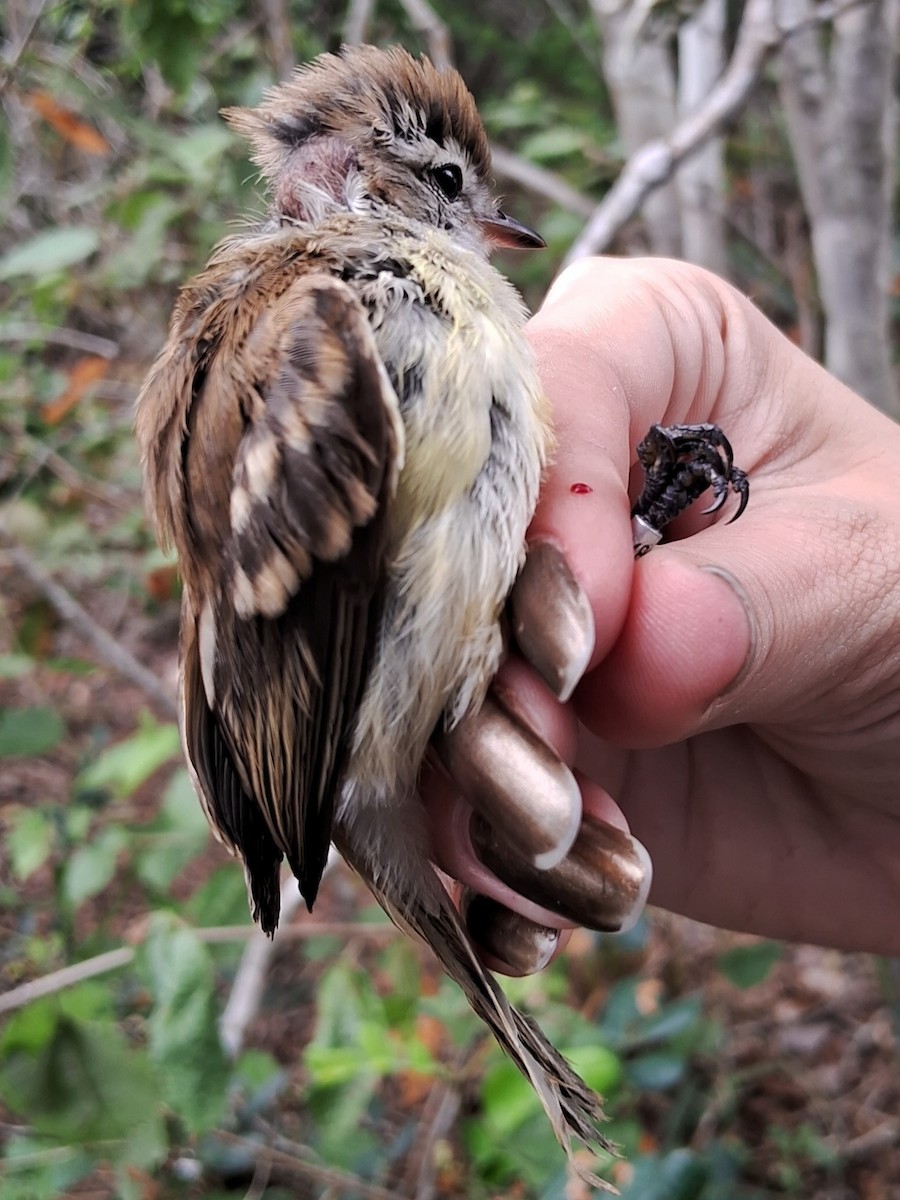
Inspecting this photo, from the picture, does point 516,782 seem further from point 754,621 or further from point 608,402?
point 608,402

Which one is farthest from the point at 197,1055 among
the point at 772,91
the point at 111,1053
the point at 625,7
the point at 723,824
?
the point at 772,91

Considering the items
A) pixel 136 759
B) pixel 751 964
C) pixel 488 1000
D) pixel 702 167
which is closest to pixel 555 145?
pixel 702 167

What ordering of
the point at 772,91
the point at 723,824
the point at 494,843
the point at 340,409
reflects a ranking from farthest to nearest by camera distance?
the point at 772,91, the point at 723,824, the point at 494,843, the point at 340,409

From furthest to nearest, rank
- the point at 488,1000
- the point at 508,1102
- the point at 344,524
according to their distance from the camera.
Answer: the point at 508,1102 → the point at 488,1000 → the point at 344,524

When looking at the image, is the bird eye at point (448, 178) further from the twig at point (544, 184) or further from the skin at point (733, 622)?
the twig at point (544, 184)

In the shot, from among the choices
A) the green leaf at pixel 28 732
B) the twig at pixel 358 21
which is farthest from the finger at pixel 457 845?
the twig at pixel 358 21

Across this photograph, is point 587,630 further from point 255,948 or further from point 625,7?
point 625,7

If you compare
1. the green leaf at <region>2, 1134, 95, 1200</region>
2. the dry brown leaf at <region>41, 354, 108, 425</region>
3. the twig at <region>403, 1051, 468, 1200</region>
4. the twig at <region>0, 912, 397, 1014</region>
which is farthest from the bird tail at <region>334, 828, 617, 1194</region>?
the dry brown leaf at <region>41, 354, 108, 425</region>
